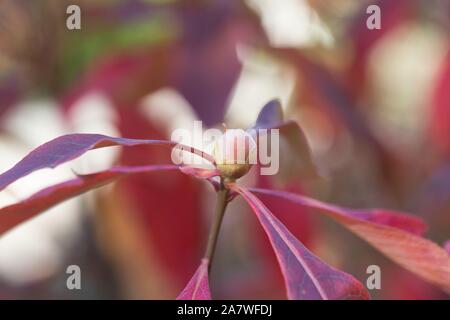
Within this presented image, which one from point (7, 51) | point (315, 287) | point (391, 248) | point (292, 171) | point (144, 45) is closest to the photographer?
point (315, 287)

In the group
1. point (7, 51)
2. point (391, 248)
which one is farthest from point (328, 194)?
point (391, 248)

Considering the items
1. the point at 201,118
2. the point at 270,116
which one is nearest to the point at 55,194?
the point at 270,116

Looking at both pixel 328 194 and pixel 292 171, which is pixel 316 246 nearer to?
pixel 292 171

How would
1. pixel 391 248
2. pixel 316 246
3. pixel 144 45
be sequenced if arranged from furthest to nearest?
pixel 144 45, pixel 316 246, pixel 391 248

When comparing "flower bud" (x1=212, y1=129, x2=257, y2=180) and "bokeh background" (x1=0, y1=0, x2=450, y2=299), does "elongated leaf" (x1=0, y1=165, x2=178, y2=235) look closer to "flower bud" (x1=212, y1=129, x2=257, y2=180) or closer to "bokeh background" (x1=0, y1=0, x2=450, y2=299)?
"flower bud" (x1=212, y1=129, x2=257, y2=180)

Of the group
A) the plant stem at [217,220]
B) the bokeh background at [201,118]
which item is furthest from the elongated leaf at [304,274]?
the bokeh background at [201,118]

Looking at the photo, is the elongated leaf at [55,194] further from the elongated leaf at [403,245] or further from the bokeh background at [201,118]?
the bokeh background at [201,118]
